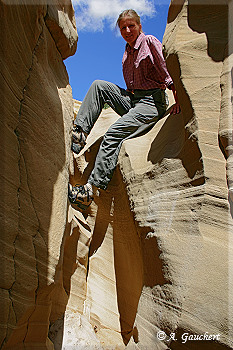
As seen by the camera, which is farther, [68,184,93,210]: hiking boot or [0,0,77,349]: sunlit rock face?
[68,184,93,210]: hiking boot

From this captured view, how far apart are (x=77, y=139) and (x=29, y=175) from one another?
48.5 inches

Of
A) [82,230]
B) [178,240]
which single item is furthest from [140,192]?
[82,230]

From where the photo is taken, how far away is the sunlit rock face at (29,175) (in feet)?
5.78

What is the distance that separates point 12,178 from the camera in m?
1.83

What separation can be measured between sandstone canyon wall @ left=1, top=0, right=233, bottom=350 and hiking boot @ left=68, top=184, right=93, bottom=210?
213mm

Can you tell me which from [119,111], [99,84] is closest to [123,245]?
[119,111]

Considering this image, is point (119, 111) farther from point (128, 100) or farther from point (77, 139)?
point (77, 139)

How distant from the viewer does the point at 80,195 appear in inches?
119

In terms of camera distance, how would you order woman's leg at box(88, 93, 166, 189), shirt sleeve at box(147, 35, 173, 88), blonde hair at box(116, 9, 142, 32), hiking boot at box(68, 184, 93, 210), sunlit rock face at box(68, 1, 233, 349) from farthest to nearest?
blonde hair at box(116, 9, 142, 32)
shirt sleeve at box(147, 35, 173, 88)
woman's leg at box(88, 93, 166, 189)
hiking boot at box(68, 184, 93, 210)
sunlit rock face at box(68, 1, 233, 349)

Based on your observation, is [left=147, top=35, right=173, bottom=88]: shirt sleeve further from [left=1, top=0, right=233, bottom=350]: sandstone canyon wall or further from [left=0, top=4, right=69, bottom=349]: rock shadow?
[left=0, top=4, right=69, bottom=349]: rock shadow

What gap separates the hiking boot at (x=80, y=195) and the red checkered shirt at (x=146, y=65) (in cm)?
133

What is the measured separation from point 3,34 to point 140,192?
5.08 ft

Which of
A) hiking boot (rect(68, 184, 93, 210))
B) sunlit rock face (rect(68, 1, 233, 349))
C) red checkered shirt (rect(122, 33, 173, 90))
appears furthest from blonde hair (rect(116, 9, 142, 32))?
hiking boot (rect(68, 184, 93, 210))

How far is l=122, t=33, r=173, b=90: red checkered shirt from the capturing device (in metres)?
3.26
